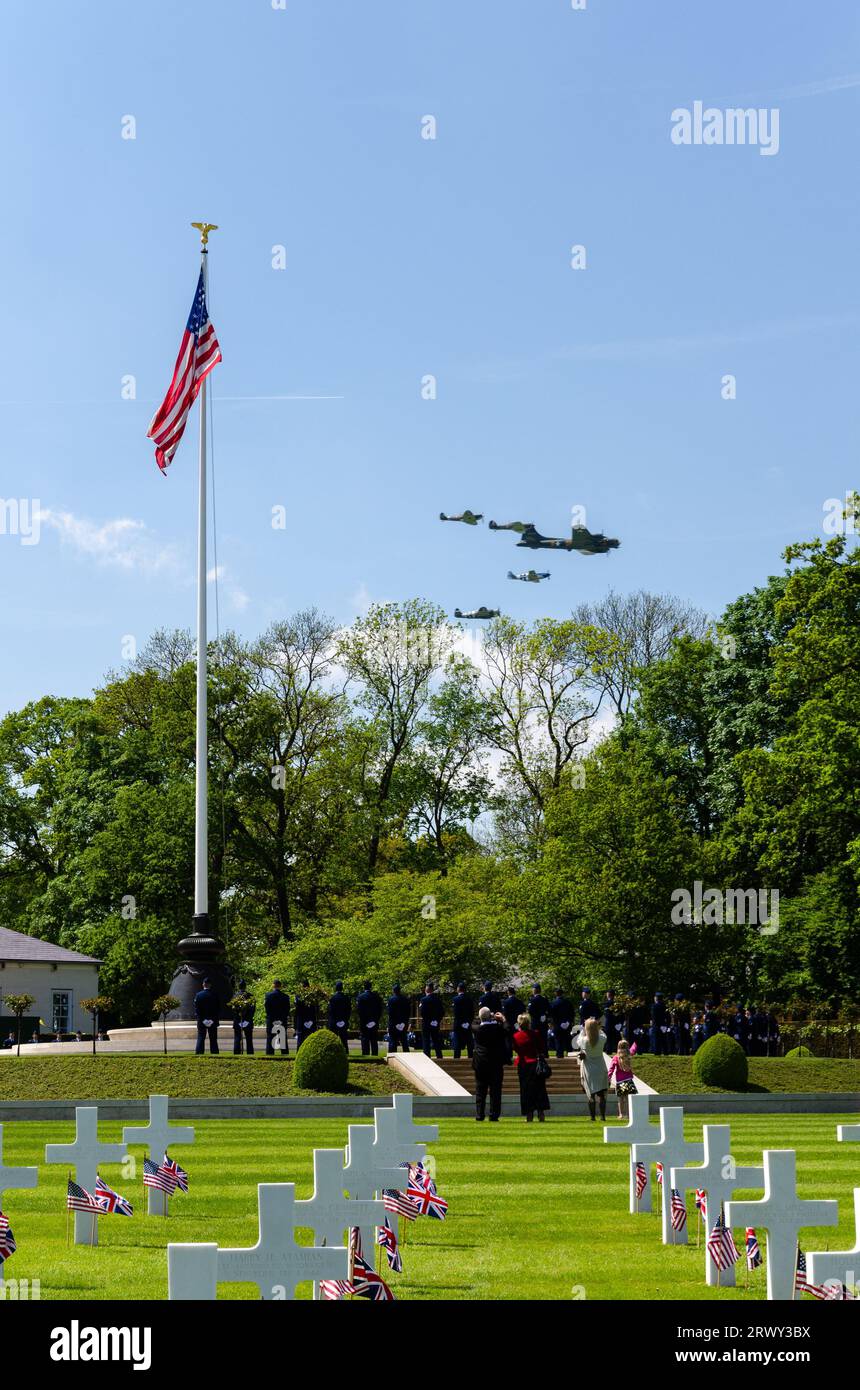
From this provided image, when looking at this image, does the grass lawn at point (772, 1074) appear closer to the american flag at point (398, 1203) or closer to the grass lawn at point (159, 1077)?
the grass lawn at point (159, 1077)

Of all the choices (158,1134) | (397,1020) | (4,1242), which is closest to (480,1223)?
(158,1134)

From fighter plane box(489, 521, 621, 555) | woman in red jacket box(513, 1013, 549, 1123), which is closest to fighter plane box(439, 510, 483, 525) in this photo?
fighter plane box(489, 521, 621, 555)

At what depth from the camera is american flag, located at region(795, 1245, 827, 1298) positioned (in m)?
7.66

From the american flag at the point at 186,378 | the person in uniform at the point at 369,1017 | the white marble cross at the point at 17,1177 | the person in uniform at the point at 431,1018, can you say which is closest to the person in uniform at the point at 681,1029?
the person in uniform at the point at 431,1018

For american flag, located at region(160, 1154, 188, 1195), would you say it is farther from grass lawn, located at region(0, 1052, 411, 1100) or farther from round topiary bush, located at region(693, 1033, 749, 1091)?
round topiary bush, located at region(693, 1033, 749, 1091)

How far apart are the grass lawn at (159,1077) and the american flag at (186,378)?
1348 centimetres

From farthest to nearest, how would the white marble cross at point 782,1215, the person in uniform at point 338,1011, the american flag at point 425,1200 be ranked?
the person in uniform at point 338,1011, the american flag at point 425,1200, the white marble cross at point 782,1215

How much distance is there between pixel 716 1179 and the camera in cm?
1026

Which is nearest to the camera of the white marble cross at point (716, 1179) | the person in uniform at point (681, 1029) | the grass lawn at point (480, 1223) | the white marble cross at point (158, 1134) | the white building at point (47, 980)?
the white marble cross at point (716, 1179)

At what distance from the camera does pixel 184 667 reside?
64.6 m

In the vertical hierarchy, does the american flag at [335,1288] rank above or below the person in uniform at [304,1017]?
above

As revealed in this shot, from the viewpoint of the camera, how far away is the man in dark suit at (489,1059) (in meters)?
24.9
